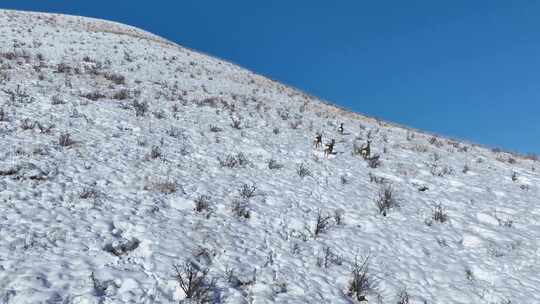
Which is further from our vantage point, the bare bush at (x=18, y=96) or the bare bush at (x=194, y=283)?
the bare bush at (x=18, y=96)

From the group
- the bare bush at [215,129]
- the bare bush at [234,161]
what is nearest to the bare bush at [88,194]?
the bare bush at [234,161]

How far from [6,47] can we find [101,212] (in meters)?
18.6

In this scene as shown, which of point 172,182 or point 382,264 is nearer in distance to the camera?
point 382,264

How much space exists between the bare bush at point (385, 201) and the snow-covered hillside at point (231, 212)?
42mm

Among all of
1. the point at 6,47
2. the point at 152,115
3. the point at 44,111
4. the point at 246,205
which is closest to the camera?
the point at 246,205

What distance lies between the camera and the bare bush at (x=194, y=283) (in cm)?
488

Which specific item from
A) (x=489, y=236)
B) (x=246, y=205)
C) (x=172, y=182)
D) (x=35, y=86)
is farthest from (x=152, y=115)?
(x=489, y=236)

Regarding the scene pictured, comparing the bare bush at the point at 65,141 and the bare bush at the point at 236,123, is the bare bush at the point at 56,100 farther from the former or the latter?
the bare bush at the point at 236,123

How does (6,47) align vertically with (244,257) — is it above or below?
above

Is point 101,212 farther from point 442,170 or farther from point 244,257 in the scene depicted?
point 442,170

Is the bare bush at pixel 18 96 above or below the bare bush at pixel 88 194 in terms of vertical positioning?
above

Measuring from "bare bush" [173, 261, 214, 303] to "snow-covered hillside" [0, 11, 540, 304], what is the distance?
0.03 meters

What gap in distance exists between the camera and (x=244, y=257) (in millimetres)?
6039

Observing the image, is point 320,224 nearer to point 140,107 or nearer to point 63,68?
point 140,107
